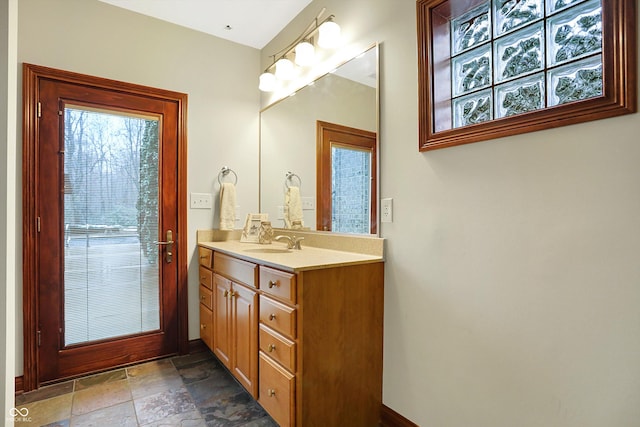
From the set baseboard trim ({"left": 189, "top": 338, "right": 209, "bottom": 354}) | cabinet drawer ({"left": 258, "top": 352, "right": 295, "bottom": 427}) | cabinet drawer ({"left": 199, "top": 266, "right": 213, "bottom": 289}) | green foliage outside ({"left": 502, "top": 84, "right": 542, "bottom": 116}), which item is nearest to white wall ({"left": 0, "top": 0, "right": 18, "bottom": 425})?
cabinet drawer ({"left": 258, "top": 352, "right": 295, "bottom": 427})

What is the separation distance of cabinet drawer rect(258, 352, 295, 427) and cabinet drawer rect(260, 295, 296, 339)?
0.18 m

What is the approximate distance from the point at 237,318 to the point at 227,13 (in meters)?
2.11

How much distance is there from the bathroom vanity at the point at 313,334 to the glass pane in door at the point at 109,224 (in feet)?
3.09

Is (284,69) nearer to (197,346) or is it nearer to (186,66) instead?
(186,66)

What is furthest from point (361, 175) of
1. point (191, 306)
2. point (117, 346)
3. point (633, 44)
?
point (117, 346)

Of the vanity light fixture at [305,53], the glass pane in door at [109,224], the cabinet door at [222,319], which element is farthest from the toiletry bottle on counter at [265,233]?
the vanity light fixture at [305,53]

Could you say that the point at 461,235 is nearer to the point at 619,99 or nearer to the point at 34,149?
the point at 619,99

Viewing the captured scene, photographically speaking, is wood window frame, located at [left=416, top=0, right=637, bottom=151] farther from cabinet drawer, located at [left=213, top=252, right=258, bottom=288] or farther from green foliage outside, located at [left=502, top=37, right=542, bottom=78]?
cabinet drawer, located at [left=213, top=252, right=258, bottom=288]

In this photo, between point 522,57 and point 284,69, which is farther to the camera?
point 284,69

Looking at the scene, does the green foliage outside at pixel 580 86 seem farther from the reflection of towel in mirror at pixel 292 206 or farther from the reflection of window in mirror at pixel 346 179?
the reflection of towel in mirror at pixel 292 206

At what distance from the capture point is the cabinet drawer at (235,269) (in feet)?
5.89

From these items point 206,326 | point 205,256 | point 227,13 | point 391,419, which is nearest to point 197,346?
point 206,326

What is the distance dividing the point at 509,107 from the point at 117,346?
2756 mm

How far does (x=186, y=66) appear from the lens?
260 cm
